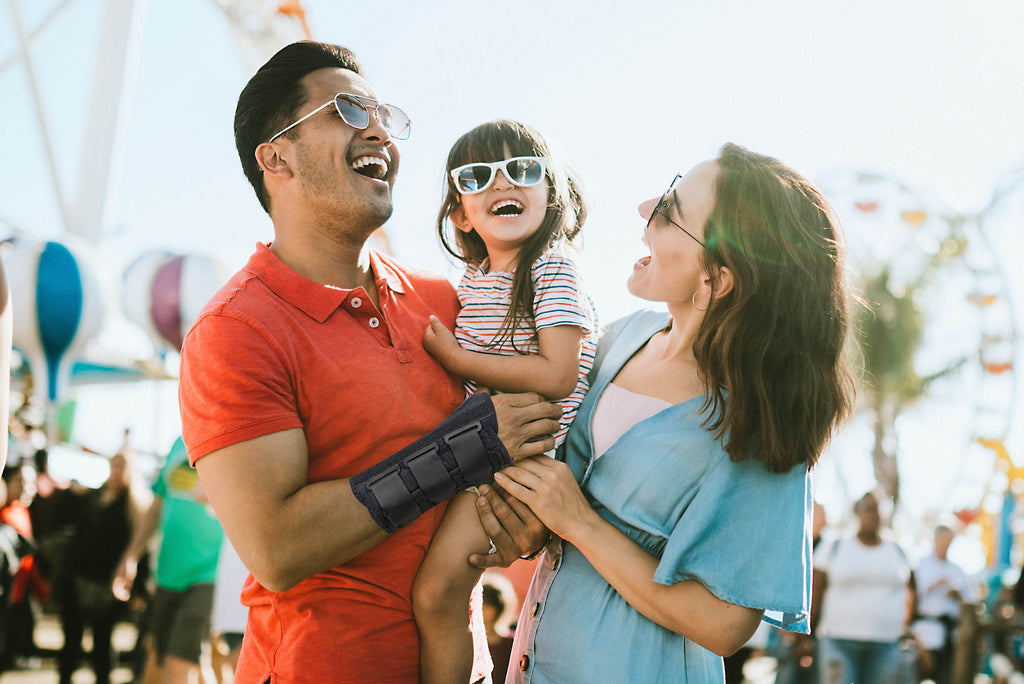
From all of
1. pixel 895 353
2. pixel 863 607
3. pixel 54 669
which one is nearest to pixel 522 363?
pixel 863 607

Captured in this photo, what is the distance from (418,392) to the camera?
1960 millimetres

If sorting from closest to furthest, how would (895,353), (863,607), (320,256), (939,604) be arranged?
(320,256)
(863,607)
(939,604)
(895,353)

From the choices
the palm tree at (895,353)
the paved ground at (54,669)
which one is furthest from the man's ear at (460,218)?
the palm tree at (895,353)

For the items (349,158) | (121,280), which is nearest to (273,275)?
(349,158)

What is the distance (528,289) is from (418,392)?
1.34 feet

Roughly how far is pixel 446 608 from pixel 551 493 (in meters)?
0.35

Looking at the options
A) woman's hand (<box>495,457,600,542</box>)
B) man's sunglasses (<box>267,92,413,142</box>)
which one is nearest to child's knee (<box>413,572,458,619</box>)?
woman's hand (<box>495,457,600,542</box>)

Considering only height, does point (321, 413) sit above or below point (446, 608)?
above

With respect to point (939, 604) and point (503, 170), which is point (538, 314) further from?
point (939, 604)

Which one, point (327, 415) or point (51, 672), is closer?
point (327, 415)

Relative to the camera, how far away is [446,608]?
1851 millimetres

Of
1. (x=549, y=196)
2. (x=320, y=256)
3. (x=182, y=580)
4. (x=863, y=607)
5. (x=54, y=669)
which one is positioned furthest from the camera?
(x=54, y=669)

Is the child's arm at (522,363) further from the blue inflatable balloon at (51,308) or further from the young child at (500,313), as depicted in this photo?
the blue inflatable balloon at (51,308)

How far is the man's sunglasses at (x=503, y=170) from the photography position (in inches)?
86.4
